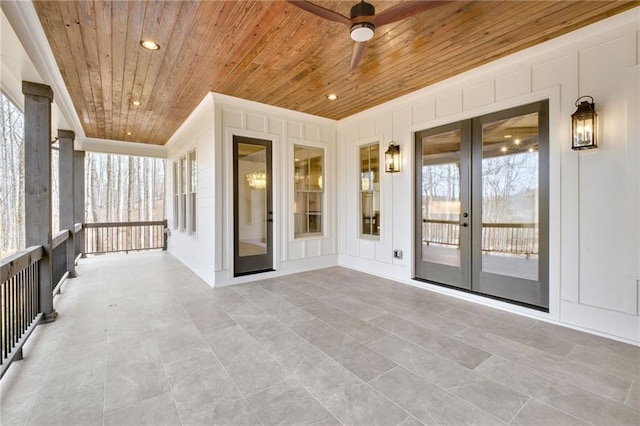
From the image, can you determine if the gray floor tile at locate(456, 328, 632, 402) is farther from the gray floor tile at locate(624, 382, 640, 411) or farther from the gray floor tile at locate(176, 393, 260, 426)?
the gray floor tile at locate(176, 393, 260, 426)

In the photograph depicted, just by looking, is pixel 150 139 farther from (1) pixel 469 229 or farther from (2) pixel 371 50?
(1) pixel 469 229

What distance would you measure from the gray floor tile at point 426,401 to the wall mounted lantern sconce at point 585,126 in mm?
2674

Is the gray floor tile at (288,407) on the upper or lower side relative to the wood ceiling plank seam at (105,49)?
lower

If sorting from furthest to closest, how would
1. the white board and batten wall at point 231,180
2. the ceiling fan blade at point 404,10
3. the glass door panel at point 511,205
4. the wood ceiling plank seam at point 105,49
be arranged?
1. the white board and batten wall at point 231,180
2. the glass door panel at point 511,205
3. the wood ceiling plank seam at point 105,49
4. the ceiling fan blade at point 404,10

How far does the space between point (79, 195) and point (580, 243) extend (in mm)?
8943

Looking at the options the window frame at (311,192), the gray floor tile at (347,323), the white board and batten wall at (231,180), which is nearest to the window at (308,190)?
the window frame at (311,192)

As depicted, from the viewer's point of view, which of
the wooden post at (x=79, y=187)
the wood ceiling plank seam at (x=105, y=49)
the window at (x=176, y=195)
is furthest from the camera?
the window at (x=176, y=195)

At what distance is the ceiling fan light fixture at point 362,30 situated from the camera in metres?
2.17

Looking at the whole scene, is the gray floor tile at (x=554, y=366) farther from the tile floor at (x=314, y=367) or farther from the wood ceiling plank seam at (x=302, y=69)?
the wood ceiling plank seam at (x=302, y=69)

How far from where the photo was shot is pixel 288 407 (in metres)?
1.83

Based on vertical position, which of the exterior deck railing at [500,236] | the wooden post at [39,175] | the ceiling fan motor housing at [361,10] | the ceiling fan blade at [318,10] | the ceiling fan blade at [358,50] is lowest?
Answer: the exterior deck railing at [500,236]

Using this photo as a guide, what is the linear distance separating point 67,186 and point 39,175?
2119 mm

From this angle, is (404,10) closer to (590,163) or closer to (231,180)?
(590,163)

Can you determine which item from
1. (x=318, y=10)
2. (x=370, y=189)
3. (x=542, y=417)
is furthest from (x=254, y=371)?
(x=370, y=189)
